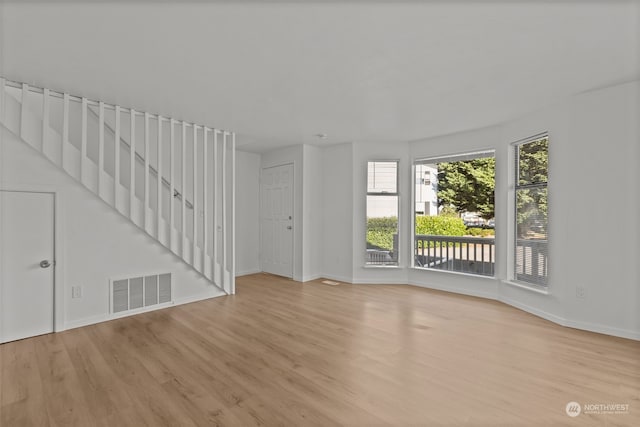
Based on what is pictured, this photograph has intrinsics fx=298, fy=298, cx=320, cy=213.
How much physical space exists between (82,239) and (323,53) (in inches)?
135

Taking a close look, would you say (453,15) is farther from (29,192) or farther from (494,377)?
(29,192)

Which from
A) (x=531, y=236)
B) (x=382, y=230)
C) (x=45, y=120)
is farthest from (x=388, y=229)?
(x=45, y=120)

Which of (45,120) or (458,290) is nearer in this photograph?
(45,120)

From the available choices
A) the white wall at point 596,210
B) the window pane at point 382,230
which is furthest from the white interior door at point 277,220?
the white wall at point 596,210

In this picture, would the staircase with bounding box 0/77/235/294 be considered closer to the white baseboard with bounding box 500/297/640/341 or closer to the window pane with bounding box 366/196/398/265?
the window pane with bounding box 366/196/398/265

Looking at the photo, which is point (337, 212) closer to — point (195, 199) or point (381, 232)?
point (381, 232)

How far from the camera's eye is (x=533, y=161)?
159 inches

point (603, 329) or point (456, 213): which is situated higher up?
point (456, 213)

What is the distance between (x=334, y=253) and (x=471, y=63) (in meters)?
4.07

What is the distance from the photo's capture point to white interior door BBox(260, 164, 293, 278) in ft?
20.0

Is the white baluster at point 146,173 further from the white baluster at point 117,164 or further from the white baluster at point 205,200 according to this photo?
the white baluster at point 205,200

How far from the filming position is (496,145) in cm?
455

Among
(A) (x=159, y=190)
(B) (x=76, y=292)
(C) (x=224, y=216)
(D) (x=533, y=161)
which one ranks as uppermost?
(D) (x=533, y=161)

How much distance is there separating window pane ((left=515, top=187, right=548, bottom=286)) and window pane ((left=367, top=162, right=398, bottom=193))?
2028mm
